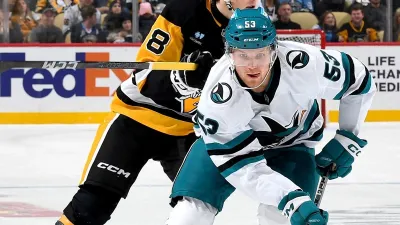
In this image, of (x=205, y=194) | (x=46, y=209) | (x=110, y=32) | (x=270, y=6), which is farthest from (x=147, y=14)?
(x=205, y=194)

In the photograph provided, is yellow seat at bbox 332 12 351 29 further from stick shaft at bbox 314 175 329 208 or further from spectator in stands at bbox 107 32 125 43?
stick shaft at bbox 314 175 329 208

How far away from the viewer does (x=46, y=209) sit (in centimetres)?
421

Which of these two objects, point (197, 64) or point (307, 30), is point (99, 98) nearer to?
point (307, 30)

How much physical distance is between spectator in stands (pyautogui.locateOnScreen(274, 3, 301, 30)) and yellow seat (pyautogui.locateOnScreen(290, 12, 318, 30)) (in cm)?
5

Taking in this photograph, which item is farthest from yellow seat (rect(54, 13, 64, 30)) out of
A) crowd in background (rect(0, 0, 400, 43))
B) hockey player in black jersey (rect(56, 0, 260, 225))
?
hockey player in black jersey (rect(56, 0, 260, 225))

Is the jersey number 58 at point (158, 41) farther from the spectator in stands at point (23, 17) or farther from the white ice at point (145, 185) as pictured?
the spectator in stands at point (23, 17)

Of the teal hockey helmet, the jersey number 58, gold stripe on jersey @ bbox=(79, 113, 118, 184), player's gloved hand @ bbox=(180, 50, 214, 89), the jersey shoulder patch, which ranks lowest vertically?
gold stripe on jersey @ bbox=(79, 113, 118, 184)

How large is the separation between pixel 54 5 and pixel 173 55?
445 centimetres

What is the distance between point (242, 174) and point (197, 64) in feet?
1.75

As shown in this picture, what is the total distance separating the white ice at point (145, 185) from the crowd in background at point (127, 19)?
1.10 m

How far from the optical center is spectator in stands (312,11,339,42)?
762 cm

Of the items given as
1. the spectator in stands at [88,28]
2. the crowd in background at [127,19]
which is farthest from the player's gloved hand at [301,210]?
the spectator in stands at [88,28]

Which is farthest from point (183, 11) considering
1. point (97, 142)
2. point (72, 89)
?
point (72, 89)

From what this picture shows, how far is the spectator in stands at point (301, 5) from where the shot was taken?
755cm
